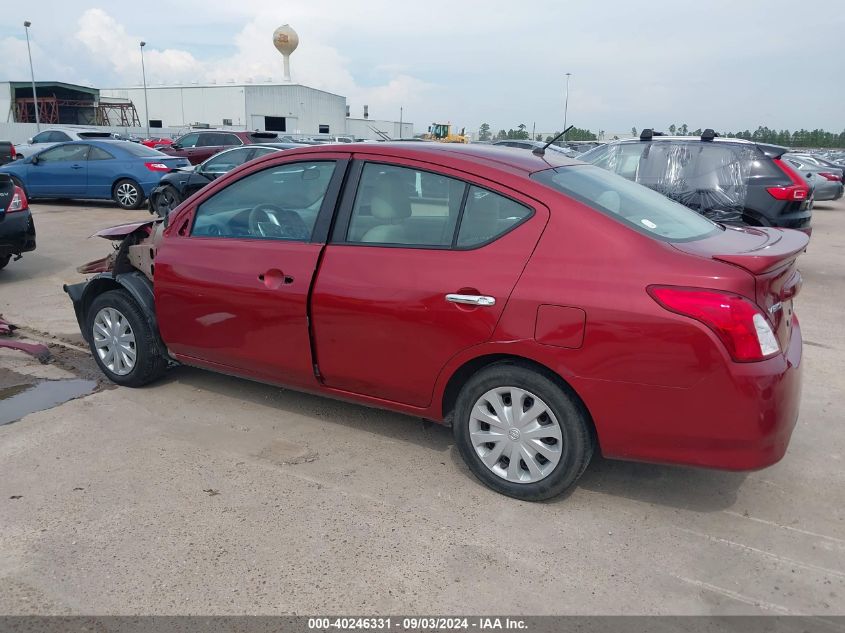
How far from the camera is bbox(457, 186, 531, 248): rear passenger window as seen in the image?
316cm

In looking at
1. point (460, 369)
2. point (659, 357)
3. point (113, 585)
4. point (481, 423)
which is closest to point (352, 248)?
point (460, 369)

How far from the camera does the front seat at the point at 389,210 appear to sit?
3.46 m

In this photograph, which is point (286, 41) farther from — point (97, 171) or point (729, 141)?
point (729, 141)

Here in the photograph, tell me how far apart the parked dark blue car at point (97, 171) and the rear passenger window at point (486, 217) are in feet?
39.2

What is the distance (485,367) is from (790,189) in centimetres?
611

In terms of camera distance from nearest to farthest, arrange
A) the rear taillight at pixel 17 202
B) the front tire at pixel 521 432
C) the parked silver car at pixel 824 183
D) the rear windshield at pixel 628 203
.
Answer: the front tire at pixel 521 432, the rear windshield at pixel 628 203, the rear taillight at pixel 17 202, the parked silver car at pixel 824 183

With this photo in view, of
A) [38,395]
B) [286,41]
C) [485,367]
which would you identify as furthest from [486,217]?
[286,41]

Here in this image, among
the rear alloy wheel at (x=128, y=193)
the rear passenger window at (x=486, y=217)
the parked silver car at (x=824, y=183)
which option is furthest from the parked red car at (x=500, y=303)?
the parked silver car at (x=824, y=183)

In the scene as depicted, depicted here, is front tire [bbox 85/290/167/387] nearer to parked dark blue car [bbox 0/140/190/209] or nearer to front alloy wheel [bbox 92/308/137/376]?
front alloy wheel [bbox 92/308/137/376]

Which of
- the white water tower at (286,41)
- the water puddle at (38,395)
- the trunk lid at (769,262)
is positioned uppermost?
the white water tower at (286,41)

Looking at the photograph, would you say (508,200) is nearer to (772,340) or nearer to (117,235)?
(772,340)

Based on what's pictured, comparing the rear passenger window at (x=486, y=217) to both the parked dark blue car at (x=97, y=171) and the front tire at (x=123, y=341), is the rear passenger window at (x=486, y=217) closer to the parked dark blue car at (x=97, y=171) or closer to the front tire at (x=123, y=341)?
the front tire at (x=123, y=341)

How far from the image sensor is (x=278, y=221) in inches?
154

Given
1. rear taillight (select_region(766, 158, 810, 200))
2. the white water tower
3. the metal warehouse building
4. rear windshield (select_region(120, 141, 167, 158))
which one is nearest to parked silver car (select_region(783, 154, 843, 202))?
rear taillight (select_region(766, 158, 810, 200))
